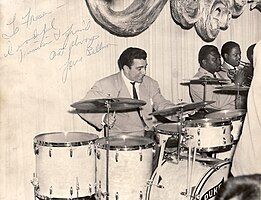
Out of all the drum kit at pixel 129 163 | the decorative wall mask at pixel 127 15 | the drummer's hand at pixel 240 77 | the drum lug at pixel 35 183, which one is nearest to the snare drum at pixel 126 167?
the drum kit at pixel 129 163

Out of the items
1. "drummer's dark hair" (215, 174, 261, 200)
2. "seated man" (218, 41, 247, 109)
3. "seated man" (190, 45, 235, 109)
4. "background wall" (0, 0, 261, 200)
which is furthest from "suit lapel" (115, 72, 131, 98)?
"drummer's dark hair" (215, 174, 261, 200)

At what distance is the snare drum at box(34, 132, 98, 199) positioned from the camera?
523 cm

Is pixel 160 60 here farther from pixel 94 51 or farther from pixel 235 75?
pixel 235 75

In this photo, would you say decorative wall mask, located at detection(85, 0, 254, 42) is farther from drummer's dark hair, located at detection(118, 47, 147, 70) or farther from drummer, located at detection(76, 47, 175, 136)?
drummer, located at detection(76, 47, 175, 136)

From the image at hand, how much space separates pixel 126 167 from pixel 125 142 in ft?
1.32

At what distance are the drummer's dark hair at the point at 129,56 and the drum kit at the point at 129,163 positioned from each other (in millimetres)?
1193

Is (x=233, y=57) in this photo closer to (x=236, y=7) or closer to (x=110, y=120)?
(x=236, y=7)

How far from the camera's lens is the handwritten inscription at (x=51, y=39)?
19.1 feet

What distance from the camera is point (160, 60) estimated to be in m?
7.09

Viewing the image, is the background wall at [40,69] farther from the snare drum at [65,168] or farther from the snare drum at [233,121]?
the snare drum at [233,121]

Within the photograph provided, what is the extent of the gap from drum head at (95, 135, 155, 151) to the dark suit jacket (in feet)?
2.22

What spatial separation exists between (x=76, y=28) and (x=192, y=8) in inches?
81.3

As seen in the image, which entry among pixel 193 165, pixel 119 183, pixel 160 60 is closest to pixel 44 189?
pixel 119 183

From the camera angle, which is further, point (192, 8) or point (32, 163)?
point (192, 8)
